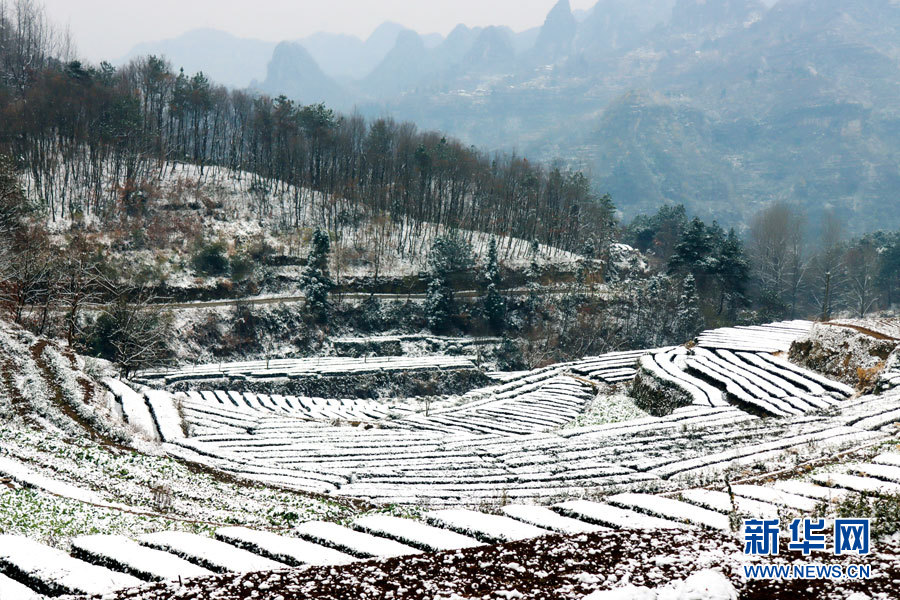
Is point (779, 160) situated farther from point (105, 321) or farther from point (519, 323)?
point (105, 321)

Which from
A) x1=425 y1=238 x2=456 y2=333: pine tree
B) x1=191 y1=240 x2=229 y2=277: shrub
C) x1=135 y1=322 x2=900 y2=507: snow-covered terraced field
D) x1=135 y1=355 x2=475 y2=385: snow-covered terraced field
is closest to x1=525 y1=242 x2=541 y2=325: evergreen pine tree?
x1=425 y1=238 x2=456 y2=333: pine tree

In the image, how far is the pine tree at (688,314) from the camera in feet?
168

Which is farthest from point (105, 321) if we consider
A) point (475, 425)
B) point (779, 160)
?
point (779, 160)

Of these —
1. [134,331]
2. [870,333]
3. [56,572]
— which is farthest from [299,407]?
[870,333]

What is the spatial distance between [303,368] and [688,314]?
3323 cm

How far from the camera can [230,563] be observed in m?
6.00

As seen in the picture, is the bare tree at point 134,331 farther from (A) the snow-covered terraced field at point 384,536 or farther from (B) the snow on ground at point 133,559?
(A) the snow-covered terraced field at point 384,536

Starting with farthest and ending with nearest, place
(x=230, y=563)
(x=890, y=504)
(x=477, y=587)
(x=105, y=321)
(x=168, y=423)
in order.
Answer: (x=105, y=321), (x=168, y=423), (x=890, y=504), (x=230, y=563), (x=477, y=587)

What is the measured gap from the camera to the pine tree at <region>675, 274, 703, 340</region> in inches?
2019

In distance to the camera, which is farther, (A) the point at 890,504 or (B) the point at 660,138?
(B) the point at 660,138

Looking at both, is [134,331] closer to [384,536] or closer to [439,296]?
[439,296]

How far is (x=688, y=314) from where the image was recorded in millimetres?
51156

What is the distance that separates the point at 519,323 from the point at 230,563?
45.8 metres

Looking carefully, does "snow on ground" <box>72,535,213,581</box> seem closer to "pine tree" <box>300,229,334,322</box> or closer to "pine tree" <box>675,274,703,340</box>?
"pine tree" <box>300,229,334,322</box>
